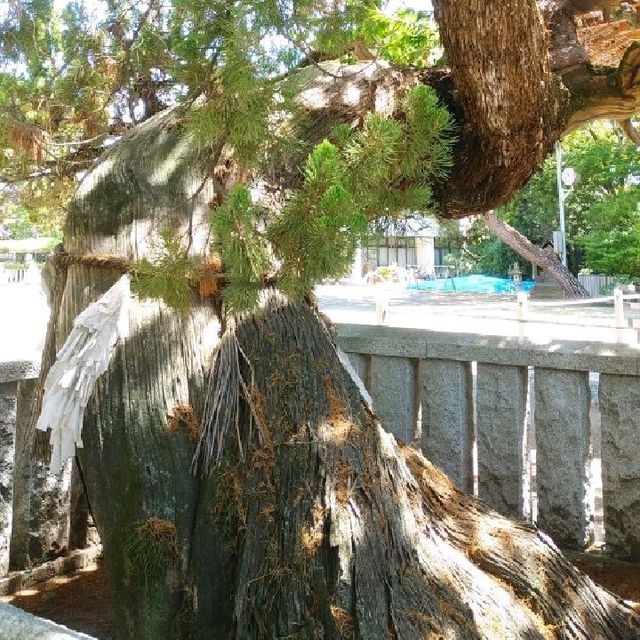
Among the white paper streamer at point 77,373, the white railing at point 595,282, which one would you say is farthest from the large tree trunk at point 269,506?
the white railing at point 595,282

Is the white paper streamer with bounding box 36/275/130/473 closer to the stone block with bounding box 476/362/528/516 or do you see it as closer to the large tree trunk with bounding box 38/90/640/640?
the large tree trunk with bounding box 38/90/640/640

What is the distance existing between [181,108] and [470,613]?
1982 millimetres

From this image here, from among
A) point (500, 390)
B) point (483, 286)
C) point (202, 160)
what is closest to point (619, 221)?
point (483, 286)

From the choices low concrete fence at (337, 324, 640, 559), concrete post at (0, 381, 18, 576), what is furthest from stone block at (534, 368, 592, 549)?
concrete post at (0, 381, 18, 576)

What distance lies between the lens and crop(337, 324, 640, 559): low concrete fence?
3.30m

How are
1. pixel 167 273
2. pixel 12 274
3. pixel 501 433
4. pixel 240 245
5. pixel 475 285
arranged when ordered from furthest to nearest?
pixel 12 274 → pixel 475 285 → pixel 501 433 → pixel 167 273 → pixel 240 245

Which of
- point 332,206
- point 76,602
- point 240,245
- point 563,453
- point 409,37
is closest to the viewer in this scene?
point 332,206

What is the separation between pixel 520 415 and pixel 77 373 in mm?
2212

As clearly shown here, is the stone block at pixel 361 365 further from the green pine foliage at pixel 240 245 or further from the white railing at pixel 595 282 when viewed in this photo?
the white railing at pixel 595 282

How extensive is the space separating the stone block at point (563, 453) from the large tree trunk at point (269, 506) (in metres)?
0.87

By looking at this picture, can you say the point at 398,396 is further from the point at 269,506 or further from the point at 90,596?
the point at 90,596

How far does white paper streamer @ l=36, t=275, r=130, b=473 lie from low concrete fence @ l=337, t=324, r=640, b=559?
183 cm

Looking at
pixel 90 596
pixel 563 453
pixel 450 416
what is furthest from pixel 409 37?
pixel 90 596

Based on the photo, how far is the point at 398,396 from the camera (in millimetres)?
3742
